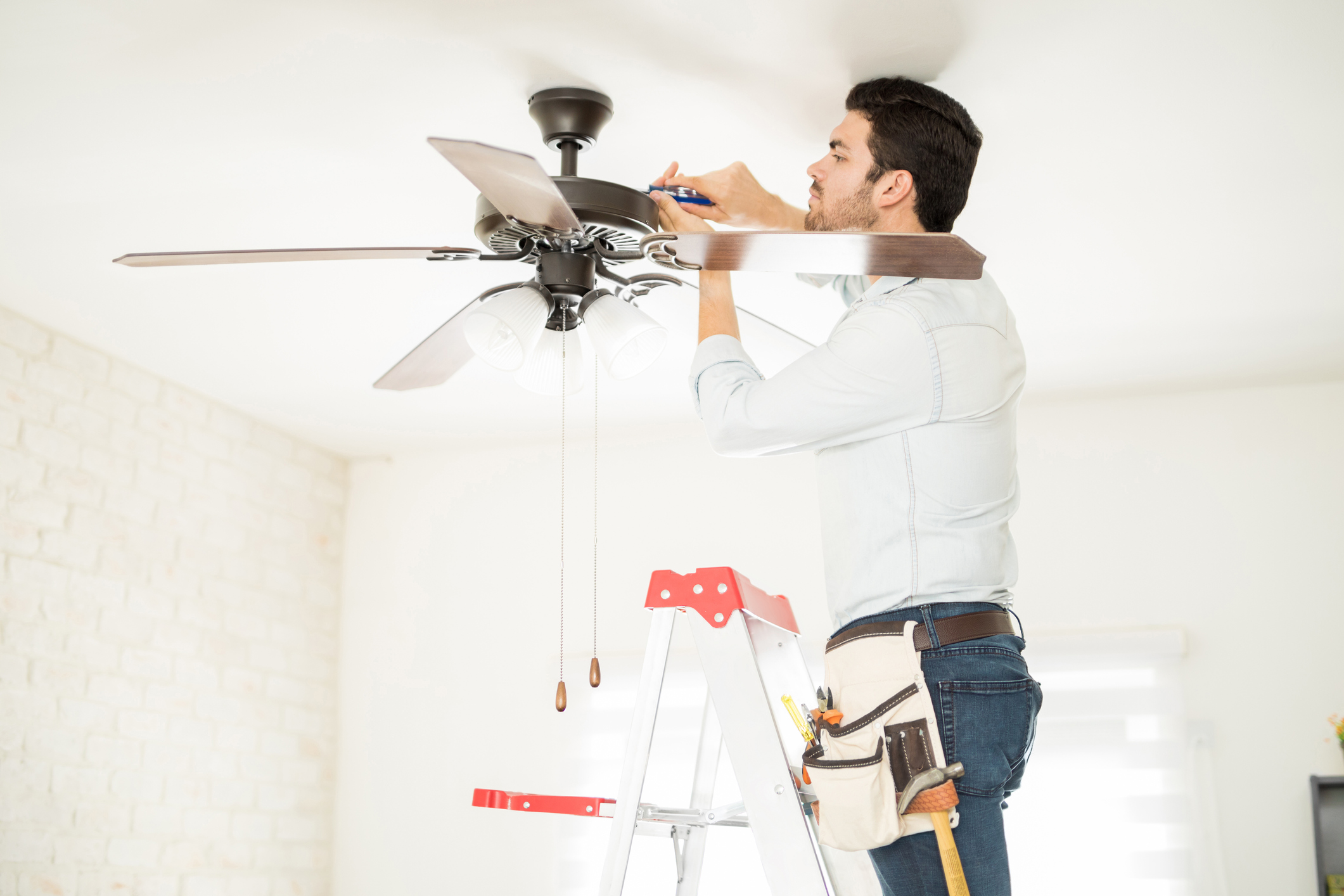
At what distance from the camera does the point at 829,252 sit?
1.38 meters

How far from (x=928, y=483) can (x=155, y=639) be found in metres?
2.93

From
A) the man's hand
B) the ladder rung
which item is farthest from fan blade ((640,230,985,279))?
the ladder rung

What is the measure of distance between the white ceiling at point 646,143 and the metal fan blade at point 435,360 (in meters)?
0.42

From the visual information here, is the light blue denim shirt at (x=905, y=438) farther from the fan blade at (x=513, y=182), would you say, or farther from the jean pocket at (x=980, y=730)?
the fan blade at (x=513, y=182)

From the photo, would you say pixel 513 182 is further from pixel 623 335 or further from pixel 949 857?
pixel 949 857

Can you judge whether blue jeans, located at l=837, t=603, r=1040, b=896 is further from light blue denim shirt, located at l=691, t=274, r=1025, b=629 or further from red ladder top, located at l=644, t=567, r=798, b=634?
red ladder top, located at l=644, t=567, r=798, b=634

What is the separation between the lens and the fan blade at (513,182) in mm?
1396

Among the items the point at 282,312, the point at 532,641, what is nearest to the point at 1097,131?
the point at 282,312

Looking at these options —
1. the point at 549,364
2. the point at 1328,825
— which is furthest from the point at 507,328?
the point at 1328,825

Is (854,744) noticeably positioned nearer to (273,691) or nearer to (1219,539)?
(1219,539)

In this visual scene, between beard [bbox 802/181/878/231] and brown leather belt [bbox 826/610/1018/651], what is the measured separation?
1.96 ft

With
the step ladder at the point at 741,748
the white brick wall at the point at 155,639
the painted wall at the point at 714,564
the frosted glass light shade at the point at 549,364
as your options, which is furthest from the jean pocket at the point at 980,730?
the white brick wall at the point at 155,639

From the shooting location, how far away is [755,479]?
4.01 metres

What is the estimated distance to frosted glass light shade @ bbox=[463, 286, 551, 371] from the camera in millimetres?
1843
